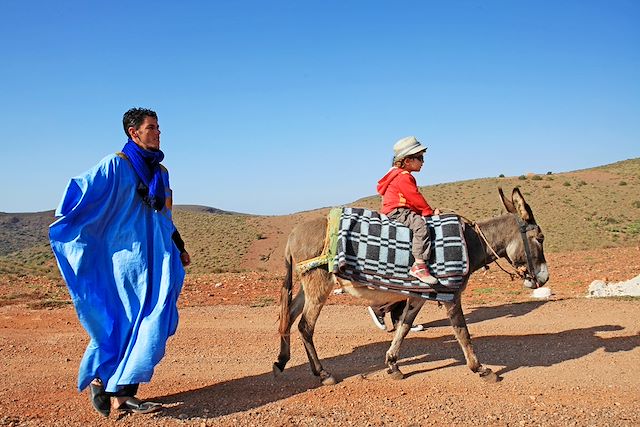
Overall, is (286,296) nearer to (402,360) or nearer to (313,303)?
(313,303)

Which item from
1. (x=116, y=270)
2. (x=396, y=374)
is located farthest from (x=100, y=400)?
(x=396, y=374)

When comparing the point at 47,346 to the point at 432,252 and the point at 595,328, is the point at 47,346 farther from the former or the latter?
the point at 595,328

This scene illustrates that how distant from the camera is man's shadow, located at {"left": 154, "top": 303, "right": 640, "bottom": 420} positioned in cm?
513

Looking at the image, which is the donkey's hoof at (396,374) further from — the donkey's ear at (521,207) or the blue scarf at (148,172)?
the blue scarf at (148,172)

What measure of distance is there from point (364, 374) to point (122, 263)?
2739 mm

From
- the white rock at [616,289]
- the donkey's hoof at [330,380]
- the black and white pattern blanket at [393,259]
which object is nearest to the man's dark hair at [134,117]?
the black and white pattern blanket at [393,259]

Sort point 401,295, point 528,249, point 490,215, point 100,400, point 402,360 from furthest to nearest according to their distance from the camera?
point 490,215 → point 402,360 → point 528,249 → point 401,295 → point 100,400

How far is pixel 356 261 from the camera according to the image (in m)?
5.55

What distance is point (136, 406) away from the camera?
4844mm

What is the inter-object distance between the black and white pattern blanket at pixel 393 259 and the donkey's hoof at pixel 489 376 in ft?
2.66

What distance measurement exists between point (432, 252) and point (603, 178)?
47.4 m

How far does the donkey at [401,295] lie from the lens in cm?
570

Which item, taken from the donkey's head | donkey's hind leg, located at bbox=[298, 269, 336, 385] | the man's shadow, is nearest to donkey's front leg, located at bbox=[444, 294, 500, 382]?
the man's shadow

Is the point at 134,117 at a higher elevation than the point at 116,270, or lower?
higher
